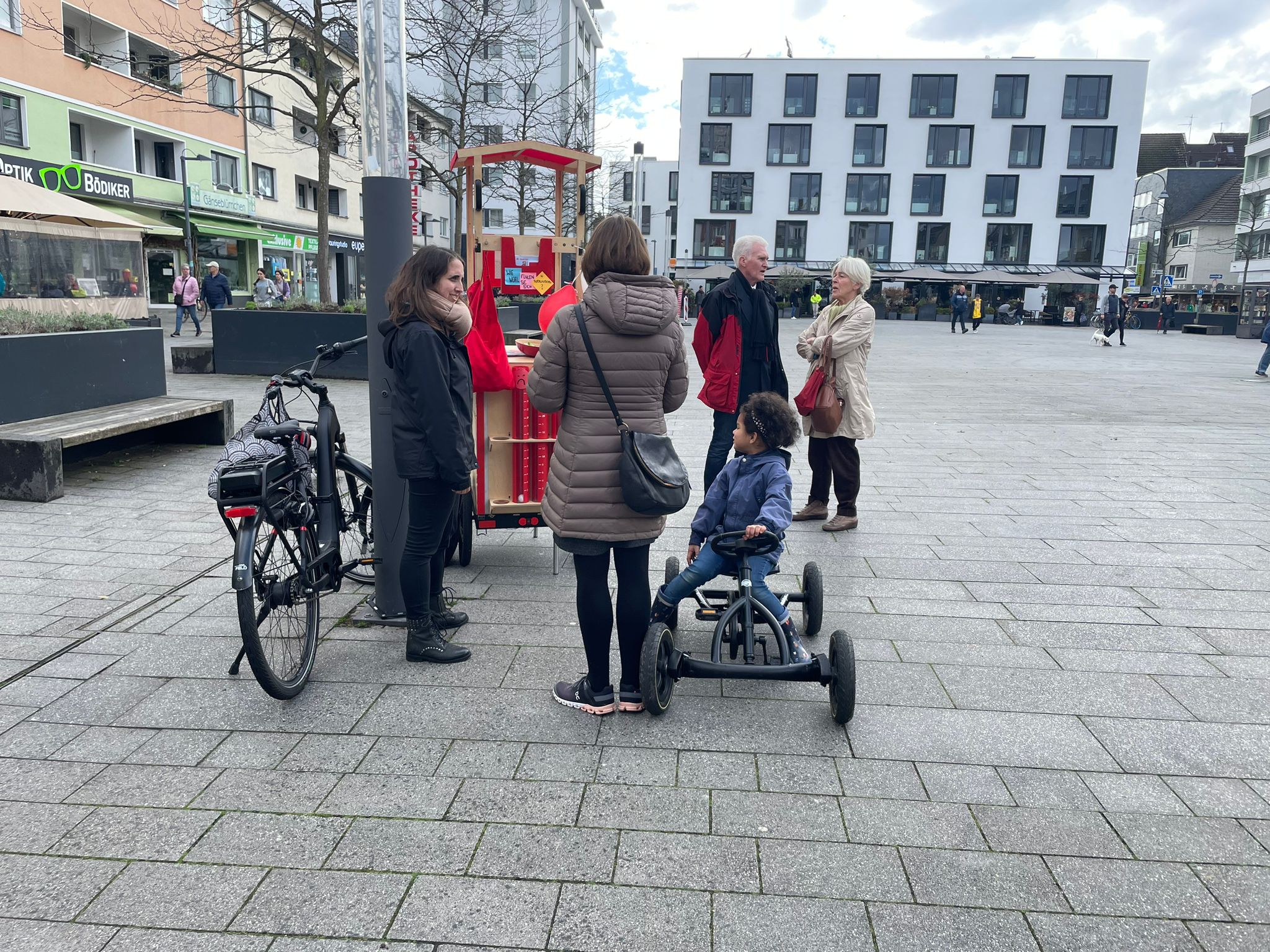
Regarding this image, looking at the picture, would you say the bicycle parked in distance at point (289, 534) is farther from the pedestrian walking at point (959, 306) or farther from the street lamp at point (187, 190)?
the pedestrian walking at point (959, 306)

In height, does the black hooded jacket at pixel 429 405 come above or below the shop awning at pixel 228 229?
below

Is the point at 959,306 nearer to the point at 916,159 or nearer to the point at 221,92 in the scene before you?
the point at 916,159

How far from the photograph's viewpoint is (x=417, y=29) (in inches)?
717

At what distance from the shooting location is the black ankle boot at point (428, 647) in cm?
420

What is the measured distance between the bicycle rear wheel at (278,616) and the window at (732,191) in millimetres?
60678

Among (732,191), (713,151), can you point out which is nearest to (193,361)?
(732,191)

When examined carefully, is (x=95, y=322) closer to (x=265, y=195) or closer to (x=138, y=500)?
(x=138, y=500)

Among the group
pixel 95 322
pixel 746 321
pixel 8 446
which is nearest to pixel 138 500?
pixel 8 446

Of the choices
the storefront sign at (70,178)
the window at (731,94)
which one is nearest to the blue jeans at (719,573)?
the storefront sign at (70,178)

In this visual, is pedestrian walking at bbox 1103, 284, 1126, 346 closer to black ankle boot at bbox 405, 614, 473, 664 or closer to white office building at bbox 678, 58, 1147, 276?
white office building at bbox 678, 58, 1147, 276

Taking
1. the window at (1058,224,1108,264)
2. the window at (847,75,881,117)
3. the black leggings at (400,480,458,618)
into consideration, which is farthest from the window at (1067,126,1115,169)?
the black leggings at (400,480,458,618)

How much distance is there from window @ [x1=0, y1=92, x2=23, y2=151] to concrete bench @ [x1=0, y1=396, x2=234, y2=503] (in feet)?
70.0

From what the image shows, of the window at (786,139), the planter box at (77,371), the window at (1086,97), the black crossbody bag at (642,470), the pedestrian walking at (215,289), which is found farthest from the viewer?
the window at (786,139)

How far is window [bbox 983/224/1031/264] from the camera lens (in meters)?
61.5
